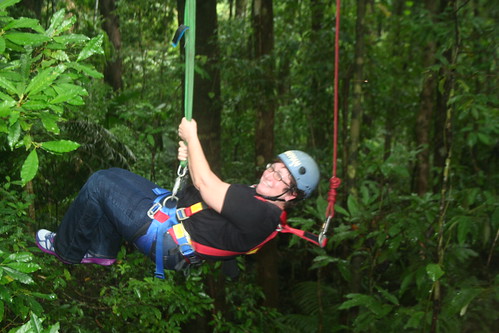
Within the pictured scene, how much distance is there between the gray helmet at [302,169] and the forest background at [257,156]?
32.6 inches

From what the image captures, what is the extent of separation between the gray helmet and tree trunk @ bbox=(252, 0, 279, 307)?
234 cm

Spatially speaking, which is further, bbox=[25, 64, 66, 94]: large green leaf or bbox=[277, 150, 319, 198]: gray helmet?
bbox=[277, 150, 319, 198]: gray helmet

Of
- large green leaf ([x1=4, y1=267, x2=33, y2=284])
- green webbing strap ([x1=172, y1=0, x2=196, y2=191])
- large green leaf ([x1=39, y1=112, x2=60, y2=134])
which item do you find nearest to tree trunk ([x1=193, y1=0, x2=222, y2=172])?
green webbing strap ([x1=172, y1=0, x2=196, y2=191])

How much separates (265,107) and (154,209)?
9.69ft

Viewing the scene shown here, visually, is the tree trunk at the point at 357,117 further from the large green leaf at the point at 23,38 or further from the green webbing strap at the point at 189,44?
the large green leaf at the point at 23,38

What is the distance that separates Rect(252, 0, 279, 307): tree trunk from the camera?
4.84 meters

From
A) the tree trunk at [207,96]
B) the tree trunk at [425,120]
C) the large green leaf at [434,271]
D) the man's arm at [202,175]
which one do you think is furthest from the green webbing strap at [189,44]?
the tree trunk at [425,120]

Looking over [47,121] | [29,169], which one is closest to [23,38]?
[47,121]

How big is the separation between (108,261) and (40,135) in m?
1.26

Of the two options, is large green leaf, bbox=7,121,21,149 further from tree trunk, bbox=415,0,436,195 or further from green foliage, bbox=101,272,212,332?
tree trunk, bbox=415,0,436,195

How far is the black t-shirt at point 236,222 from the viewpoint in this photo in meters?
2.25

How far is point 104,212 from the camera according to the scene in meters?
2.61

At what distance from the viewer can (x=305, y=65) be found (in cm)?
524

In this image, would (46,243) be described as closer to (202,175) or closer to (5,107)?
(202,175)
